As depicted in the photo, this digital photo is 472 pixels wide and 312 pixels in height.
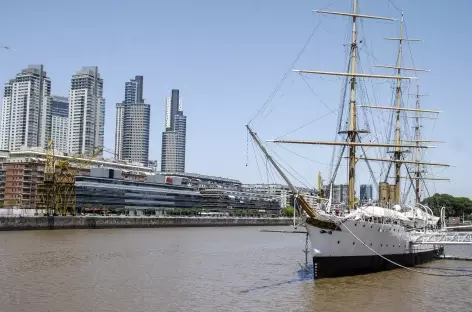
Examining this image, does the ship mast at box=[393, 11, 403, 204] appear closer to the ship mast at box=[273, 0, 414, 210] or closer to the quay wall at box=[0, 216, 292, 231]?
the ship mast at box=[273, 0, 414, 210]

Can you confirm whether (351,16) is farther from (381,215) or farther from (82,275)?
(82,275)

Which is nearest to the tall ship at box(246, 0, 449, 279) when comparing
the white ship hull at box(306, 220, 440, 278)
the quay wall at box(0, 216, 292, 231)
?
the white ship hull at box(306, 220, 440, 278)

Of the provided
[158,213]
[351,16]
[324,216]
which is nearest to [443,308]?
[324,216]

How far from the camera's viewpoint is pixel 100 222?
11475 cm

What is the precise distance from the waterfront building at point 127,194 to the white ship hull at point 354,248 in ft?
379

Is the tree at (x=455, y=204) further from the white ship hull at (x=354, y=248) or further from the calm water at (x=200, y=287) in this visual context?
the white ship hull at (x=354, y=248)

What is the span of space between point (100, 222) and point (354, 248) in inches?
3347

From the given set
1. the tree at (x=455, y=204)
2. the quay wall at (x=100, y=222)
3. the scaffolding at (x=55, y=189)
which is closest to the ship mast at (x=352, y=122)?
the quay wall at (x=100, y=222)

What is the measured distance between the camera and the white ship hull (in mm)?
35781

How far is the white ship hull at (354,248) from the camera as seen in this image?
35781mm

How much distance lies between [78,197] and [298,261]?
353ft

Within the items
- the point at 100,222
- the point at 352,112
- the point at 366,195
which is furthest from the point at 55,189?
the point at 352,112

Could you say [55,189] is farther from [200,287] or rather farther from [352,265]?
[352,265]

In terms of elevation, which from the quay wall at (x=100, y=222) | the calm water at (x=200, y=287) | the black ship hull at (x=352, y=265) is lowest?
the quay wall at (x=100, y=222)
